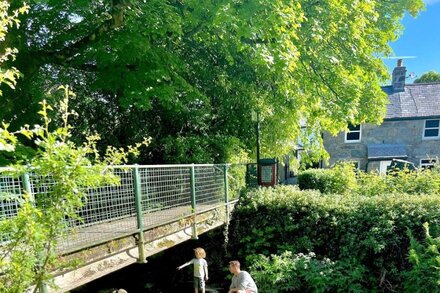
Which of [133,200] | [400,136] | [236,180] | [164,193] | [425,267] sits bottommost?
[425,267]

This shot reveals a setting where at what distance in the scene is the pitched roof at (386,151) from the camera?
1742 cm

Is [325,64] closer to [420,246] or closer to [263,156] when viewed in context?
[263,156]

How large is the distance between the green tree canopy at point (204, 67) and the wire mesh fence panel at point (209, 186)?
1.21 meters

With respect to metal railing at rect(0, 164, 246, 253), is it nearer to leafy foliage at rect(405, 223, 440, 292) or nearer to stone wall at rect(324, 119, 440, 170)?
leafy foliage at rect(405, 223, 440, 292)

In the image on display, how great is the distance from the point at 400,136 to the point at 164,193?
1759 cm

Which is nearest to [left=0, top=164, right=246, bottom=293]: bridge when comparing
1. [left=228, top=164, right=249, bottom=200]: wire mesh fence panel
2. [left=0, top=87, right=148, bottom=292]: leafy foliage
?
[left=0, top=87, right=148, bottom=292]: leafy foliage

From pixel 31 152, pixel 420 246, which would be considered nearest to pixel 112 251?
pixel 31 152

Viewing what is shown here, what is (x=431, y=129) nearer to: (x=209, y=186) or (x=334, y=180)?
(x=334, y=180)

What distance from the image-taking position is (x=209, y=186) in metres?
6.77

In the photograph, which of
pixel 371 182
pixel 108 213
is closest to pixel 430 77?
pixel 371 182

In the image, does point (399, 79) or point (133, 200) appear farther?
point (399, 79)

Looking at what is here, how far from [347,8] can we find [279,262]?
256 inches

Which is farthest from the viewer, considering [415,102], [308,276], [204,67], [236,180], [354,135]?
[354,135]

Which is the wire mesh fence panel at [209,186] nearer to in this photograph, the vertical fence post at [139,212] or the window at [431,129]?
the vertical fence post at [139,212]
